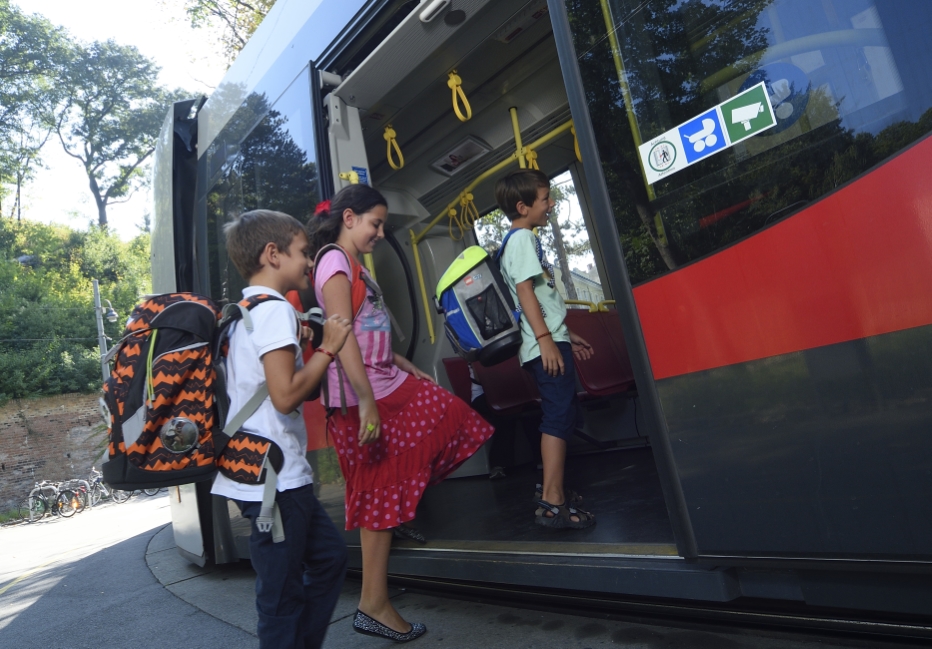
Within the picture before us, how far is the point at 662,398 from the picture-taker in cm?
193

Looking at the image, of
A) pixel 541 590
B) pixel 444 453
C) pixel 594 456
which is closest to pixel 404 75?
pixel 444 453

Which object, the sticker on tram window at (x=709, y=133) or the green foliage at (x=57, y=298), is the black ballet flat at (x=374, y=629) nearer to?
the sticker on tram window at (x=709, y=133)

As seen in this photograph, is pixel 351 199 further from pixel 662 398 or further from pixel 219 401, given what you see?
pixel 662 398

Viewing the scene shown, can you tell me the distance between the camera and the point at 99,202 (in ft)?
122

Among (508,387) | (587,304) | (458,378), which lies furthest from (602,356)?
(458,378)

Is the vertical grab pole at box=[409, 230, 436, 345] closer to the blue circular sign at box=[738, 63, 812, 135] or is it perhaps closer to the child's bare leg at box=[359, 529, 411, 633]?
the child's bare leg at box=[359, 529, 411, 633]

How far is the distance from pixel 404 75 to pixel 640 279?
2.11m

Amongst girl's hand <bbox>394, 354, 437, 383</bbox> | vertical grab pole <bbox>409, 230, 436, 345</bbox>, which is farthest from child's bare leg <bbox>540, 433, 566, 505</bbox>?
vertical grab pole <bbox>409, 230, 436, 345</bbox>

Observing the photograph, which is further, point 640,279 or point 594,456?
point 594,456

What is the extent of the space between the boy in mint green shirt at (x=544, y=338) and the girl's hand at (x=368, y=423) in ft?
2.65

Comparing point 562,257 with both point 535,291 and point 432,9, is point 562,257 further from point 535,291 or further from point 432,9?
point 432,9

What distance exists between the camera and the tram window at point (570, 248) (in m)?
5.12

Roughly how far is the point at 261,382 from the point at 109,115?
42295mm

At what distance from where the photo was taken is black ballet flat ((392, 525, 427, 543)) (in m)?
3.18
